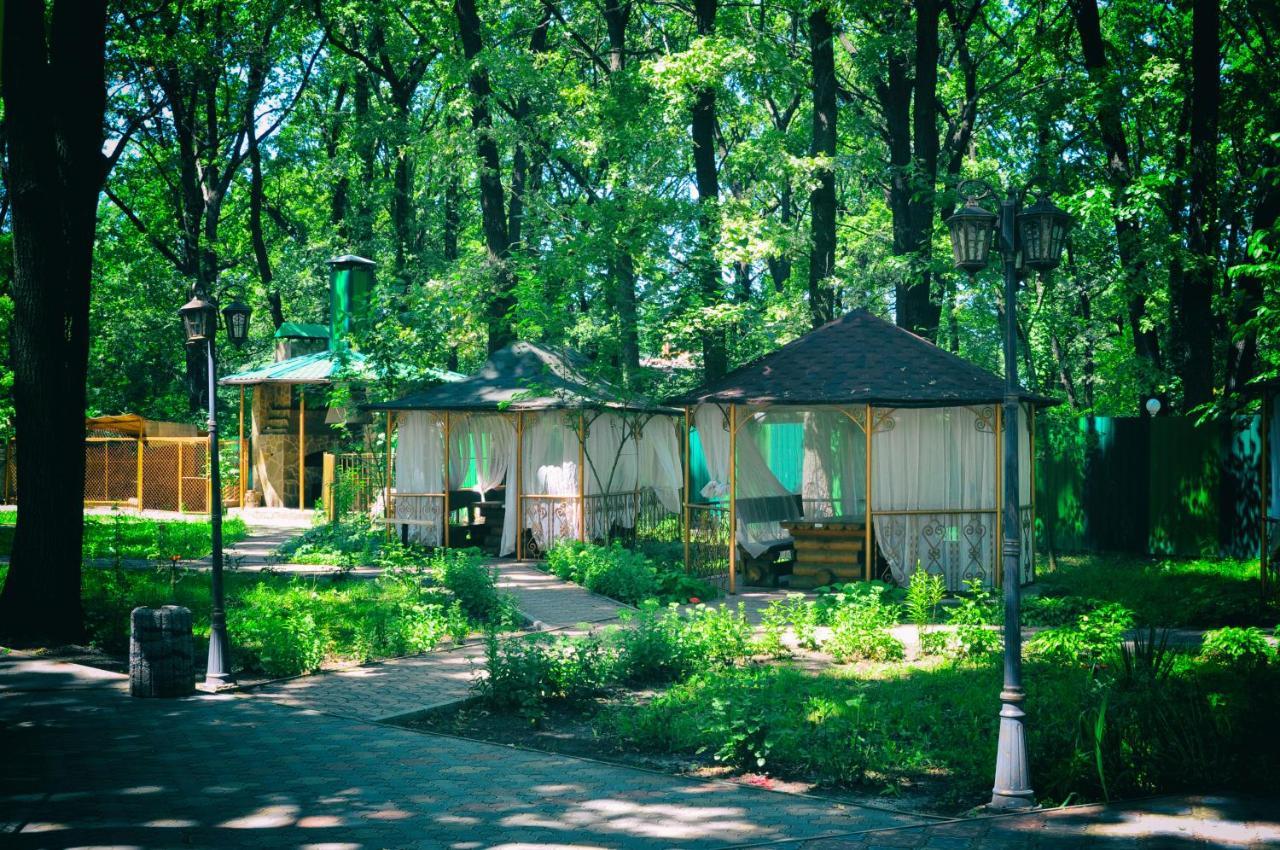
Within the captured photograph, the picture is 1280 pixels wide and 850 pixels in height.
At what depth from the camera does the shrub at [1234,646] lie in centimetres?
980

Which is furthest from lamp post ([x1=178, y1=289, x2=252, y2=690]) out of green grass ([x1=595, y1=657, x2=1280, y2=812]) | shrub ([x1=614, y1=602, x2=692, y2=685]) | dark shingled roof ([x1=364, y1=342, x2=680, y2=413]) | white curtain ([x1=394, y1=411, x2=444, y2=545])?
white curtain ([x1=394, y1=411, x2=444, y2=545])

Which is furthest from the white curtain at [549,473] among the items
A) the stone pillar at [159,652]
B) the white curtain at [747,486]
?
the stone pillar at [159,652]

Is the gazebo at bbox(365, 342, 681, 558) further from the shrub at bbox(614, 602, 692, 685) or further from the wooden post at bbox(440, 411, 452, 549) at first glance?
the shrub at bbox(614, 602, 692, 685)

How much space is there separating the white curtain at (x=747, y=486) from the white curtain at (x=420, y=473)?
5838mm

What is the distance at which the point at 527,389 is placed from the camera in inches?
802

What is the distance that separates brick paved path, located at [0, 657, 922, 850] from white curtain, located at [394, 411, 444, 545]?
12.4 m

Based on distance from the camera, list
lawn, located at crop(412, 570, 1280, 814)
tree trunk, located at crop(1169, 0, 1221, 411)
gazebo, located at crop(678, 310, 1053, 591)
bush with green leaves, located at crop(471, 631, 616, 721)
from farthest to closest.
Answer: tree trunk, located at crop(1169, 0, 1221, 411)
gazebo, located at crop(678, 310, 1053, 591)
bush with green leaves, located at crop(471, 631, 616, 721)
lawn, located at crop(412, 570, 1280, 814)

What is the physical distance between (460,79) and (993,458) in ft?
46.2

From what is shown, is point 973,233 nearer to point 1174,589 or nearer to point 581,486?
point 1174,589

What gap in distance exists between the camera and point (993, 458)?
16562mm

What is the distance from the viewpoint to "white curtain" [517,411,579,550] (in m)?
20.9

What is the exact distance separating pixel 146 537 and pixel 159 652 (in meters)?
14.5

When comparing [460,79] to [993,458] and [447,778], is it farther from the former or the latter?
[447,778]

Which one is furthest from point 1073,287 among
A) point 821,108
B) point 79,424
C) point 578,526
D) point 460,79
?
point 79,424
